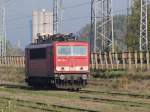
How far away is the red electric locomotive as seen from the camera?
1148 inches

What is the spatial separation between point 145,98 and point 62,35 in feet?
29.1

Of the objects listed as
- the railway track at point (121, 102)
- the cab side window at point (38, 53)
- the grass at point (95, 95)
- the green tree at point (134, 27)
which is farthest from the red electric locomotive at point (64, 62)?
the green tree at point (134, 27)

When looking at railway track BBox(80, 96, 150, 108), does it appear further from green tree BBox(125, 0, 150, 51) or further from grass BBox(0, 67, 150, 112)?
green tree BBox(125, 0, 150, 51)

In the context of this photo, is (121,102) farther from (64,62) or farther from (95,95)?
(64,62)

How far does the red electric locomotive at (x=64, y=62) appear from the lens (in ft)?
95.7

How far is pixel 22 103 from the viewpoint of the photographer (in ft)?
70.4

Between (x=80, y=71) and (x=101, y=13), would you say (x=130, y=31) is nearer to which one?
(x=101, y=13)

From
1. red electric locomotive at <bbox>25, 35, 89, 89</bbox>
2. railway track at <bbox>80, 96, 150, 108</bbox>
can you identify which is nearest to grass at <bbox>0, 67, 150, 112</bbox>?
railway track at <bbox>80, 96, 150, 108</bbox>

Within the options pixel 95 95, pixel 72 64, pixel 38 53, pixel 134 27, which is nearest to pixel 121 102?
pixel 95 95

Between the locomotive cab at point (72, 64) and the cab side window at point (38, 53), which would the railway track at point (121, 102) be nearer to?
the locomotive cab at point (72, 64)

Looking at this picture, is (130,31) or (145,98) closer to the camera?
(145,98)

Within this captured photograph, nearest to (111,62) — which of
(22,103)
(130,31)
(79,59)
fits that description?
(79,59)

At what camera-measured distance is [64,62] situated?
29.5 metres

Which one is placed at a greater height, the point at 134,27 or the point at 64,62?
the point at 134,27
